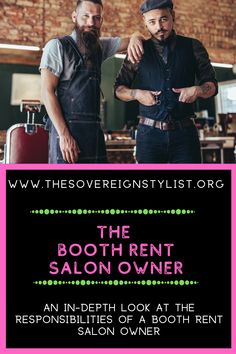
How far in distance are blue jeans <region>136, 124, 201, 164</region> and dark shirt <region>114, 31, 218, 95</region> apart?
27 centimetres

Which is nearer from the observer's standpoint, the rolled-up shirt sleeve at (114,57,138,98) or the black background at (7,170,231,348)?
the black background at (7,170,231,348)

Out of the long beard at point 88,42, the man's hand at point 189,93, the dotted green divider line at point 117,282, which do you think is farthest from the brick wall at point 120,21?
the dotted green divider line at point 117,282

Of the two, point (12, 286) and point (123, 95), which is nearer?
point (12, 286)

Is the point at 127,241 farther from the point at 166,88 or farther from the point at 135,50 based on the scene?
the point at 135,50

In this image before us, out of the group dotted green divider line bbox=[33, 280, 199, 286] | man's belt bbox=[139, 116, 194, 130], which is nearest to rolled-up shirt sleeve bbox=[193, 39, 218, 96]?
man's belt bbox=[139, 116, 194, 130]

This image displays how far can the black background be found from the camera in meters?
1.46

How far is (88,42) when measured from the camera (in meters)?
2.33

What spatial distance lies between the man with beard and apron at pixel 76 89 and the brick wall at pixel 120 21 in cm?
460

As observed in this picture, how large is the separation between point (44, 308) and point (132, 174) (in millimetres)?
460

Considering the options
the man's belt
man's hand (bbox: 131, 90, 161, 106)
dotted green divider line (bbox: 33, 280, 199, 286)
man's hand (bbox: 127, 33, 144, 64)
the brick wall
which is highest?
the brick wall

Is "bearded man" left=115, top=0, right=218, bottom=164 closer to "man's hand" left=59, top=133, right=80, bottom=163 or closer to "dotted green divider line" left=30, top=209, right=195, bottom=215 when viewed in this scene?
"man's hand" left=59, top=133, right=80, bottom=163

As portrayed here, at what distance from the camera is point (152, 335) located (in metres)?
1.46

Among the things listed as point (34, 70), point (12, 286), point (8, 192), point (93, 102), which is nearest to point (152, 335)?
point (12, 286)

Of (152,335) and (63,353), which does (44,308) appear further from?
(152,335)
